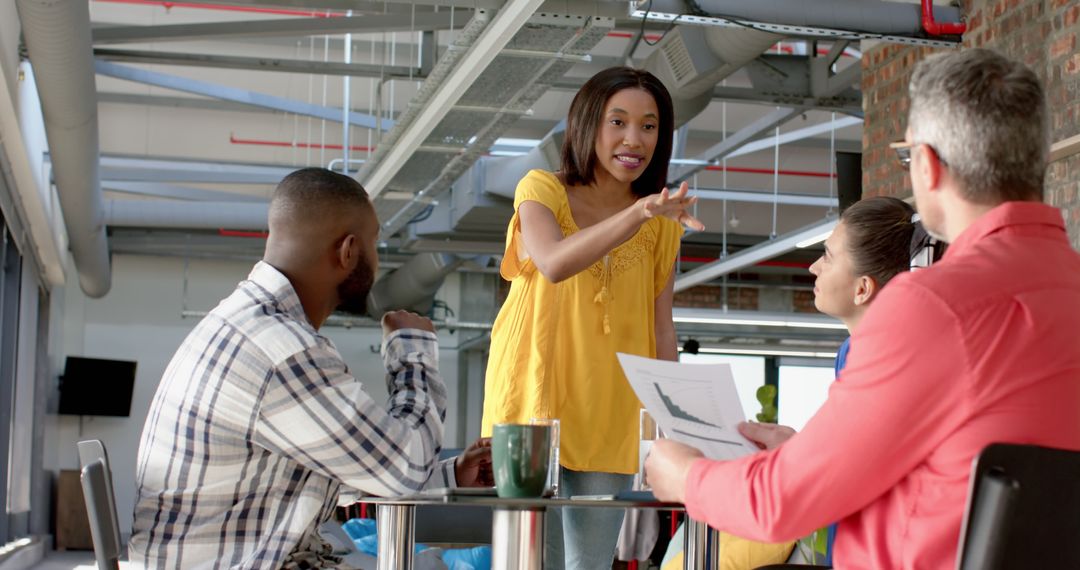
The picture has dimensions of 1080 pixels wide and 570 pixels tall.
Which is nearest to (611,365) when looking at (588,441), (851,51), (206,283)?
(588,441)

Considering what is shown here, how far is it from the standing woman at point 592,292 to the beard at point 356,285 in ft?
1.41

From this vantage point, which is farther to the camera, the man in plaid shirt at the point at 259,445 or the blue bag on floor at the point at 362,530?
the blue bag on floor at the point at 362,530

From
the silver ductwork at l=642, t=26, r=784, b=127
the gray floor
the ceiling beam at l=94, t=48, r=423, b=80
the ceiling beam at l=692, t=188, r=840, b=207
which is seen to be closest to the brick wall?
the silver ductwork at l=642, t=26, r=784, b=127

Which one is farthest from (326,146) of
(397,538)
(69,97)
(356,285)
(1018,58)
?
(397,538)

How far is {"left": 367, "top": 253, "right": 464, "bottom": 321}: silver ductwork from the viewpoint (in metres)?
11.9

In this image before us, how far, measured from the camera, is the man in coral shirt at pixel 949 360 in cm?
119

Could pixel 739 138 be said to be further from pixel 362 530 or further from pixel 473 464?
pixel 473 464

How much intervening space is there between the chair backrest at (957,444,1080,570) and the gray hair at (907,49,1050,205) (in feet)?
0.91

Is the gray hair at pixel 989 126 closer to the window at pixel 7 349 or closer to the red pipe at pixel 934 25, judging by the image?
the red pipe at pixel 934 25

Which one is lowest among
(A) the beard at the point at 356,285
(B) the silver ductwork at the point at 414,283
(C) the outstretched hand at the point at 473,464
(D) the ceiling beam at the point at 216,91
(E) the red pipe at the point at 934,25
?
(C) the outstretched hand at the point at 473,464

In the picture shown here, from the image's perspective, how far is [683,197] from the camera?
2127 millimetres

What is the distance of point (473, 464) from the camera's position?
74.2 inches

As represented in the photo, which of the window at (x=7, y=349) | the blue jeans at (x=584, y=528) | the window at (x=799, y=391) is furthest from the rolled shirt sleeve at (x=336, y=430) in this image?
the window at (x=799, y=391)

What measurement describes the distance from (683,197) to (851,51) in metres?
6.45
